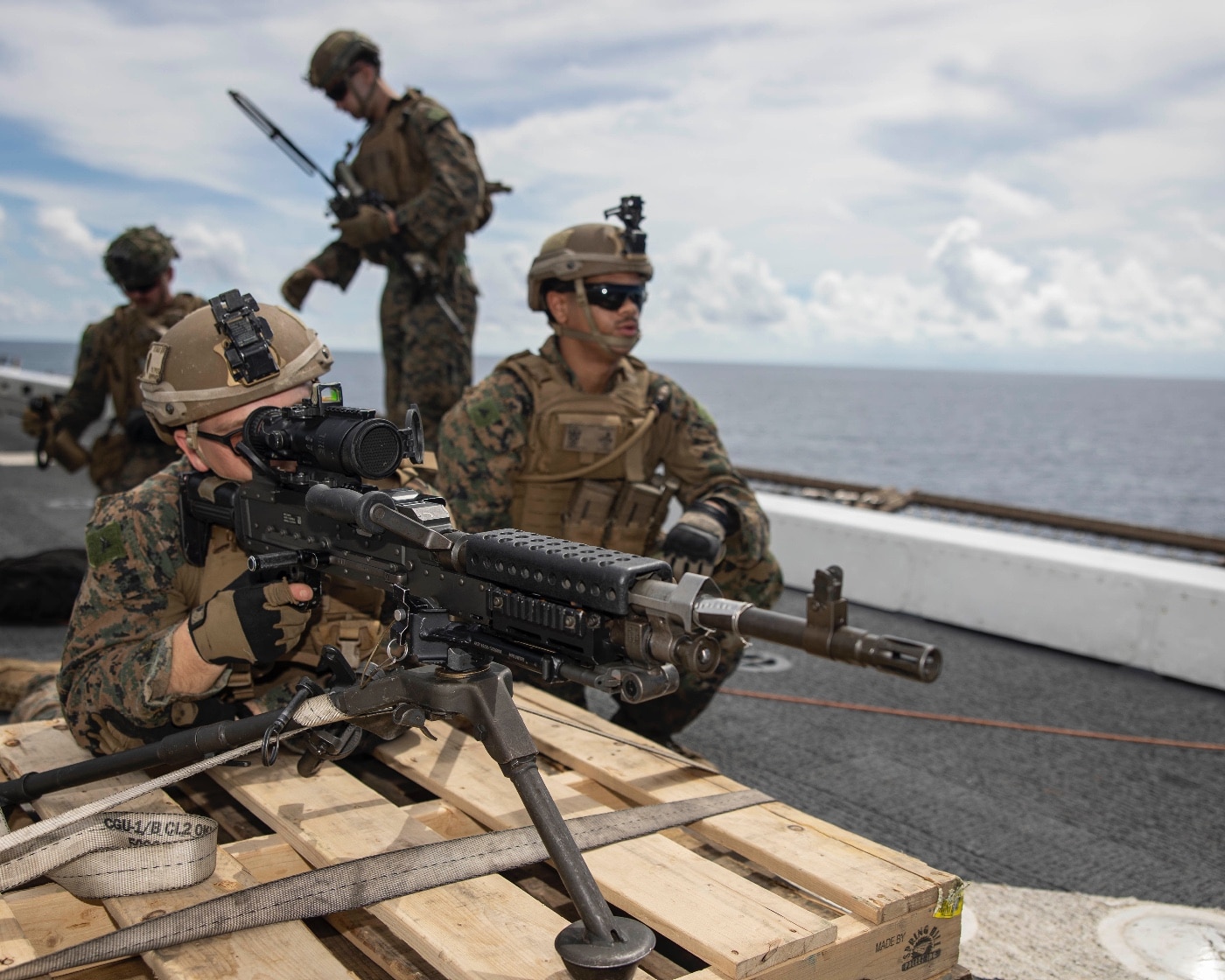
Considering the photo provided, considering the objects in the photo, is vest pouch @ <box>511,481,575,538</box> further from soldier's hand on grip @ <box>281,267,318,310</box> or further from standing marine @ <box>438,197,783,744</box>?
soldier's hand on grip @ <box>281,267,318,310</box>

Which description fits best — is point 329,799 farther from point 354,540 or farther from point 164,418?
point 164,418

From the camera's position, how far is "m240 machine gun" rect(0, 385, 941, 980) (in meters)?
1.99

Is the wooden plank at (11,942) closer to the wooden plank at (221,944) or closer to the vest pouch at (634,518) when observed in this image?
the wooden plank at (221,944)

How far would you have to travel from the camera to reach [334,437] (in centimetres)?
251

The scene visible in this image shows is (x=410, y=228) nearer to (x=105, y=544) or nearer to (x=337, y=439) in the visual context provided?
(x=105, y=544)

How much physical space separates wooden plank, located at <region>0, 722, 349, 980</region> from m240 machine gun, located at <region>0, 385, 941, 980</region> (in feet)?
A: 0.87

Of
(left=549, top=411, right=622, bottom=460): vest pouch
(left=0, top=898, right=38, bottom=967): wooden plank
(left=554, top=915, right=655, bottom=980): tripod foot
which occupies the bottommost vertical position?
(left=0, top=898, right=38, bottom=967): wooden plank

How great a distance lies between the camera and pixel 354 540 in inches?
103

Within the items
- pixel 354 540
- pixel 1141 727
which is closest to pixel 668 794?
pixel 354 540

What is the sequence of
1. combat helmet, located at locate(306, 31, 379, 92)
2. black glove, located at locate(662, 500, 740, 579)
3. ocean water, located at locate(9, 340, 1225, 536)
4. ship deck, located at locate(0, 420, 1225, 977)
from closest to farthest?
1. ship deck, located at locate(0, 420, 1225, 977)
2. black glove, located at locate(662, 500, 740, 579)
3. combat helmet, located at locate(306, 31, 379, 92)
4. ocean water, located at locate(9, 340, 1225, 536)

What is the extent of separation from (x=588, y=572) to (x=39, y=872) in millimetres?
1502

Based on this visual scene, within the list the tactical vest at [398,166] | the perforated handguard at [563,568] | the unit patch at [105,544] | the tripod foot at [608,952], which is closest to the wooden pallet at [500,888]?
the tripod foot at [608,952]

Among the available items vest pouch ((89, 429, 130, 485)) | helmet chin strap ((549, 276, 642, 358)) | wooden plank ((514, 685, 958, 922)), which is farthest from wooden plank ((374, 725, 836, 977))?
vest pouch ((89, 429, 130, 485))

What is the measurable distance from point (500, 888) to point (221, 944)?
65 cm
